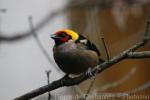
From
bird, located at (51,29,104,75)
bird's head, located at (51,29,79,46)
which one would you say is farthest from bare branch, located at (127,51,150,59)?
bird's head, located at (51,29,79,46)

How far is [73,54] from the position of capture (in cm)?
561

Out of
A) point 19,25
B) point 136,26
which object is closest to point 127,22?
point 136,26

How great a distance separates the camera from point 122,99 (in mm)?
7738

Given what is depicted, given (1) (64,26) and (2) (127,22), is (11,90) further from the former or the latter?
(2) (127,22)

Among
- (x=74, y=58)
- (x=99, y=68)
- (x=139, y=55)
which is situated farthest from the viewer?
(x=74, y=58)

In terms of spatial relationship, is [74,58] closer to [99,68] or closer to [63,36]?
[63,36]

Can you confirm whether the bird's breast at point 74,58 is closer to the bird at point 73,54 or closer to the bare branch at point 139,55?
the bird at point 73,54

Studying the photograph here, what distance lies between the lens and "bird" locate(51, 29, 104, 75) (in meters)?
5.57

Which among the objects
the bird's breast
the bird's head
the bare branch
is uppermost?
the bare branch

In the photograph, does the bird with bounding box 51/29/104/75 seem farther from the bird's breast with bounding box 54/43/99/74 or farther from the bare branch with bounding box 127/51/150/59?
the bare branch with bounding box 127/51/150/59

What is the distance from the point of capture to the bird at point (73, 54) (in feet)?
18.3

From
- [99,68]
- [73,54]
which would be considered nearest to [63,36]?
[73,54]

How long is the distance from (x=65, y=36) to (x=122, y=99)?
2109 millimetres

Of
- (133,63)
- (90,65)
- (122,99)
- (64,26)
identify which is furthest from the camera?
(64,26)
